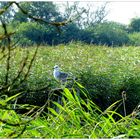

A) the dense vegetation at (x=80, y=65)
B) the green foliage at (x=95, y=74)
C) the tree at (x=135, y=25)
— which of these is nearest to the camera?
the dense vegetation at (x=80, y=65)

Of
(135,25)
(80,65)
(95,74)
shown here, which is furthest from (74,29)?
(135,25)

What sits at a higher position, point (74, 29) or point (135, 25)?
point (74, 29)

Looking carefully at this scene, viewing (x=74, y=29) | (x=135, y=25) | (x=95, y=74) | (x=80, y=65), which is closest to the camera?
(x=95, y=74)

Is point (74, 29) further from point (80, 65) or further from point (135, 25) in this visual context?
point (135, 25)

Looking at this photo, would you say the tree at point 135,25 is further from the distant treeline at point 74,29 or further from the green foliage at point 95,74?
the green foliage at point 95,74

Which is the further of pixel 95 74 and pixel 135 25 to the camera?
pixel 135 25

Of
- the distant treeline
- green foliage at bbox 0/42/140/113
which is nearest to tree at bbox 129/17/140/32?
the distant treeline

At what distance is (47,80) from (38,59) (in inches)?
30.3

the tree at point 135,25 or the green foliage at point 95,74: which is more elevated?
the tree at point 135,25

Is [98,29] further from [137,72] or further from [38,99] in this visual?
[38,99]

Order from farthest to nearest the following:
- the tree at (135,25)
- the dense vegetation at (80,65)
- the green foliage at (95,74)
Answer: the tree at (135,25), the green foliage at (95,74), the dense vegetation at (80,65)

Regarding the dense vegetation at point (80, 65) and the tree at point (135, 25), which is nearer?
the dense vegetation at point (80, 65)

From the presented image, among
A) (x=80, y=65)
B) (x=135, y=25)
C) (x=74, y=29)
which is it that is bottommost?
(x=80, y=65)

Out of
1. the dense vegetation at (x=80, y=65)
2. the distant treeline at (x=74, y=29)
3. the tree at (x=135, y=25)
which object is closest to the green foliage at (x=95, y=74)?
the dense vegetation at (x=80, y=65)
